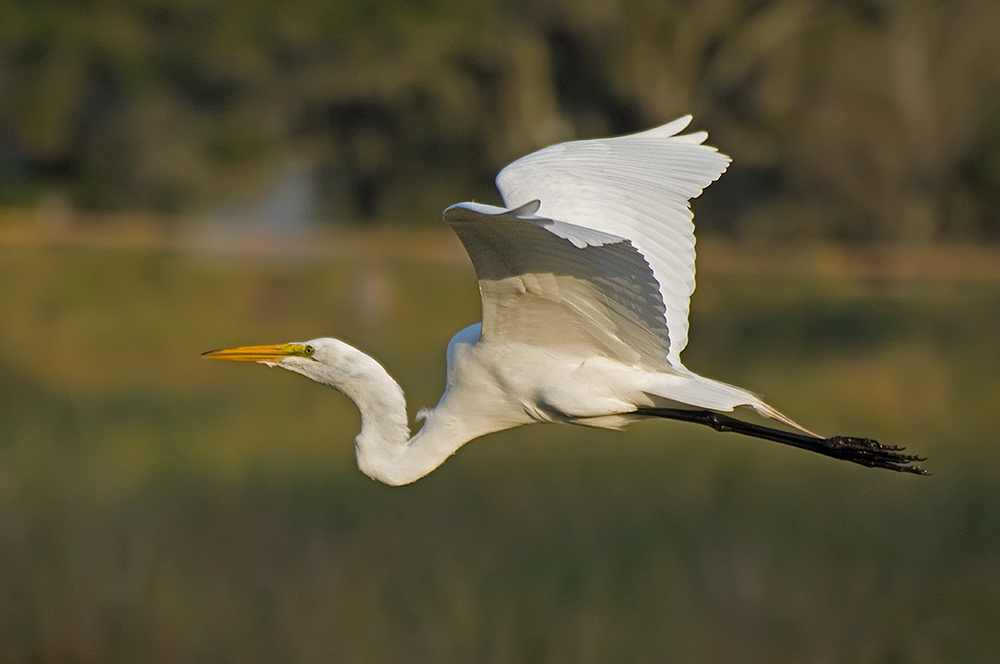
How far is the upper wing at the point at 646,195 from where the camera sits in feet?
16.0

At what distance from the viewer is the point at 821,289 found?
1712 cm

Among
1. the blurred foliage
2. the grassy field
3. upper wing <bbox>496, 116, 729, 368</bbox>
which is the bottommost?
the grassy field

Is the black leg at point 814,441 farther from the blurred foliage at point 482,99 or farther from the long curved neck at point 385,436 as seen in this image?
the blurred foliage at point 482,99

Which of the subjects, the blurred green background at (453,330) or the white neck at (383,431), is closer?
the white neck at (383,431)

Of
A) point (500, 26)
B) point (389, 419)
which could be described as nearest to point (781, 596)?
point (389, 419)

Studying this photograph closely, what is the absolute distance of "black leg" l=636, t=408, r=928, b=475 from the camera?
4844 millimetres

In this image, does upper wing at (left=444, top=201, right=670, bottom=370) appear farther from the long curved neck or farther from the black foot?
the black foot

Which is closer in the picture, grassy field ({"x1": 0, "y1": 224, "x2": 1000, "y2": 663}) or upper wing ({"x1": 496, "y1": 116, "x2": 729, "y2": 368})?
upper wing ({"x1": 496, "y1": 116, "x2": 729, "y2": 368})

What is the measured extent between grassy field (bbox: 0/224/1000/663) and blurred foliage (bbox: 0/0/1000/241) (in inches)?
162

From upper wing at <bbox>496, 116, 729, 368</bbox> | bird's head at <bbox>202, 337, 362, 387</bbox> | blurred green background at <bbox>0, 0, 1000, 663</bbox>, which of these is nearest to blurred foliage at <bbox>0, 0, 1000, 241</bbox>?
blurred green background at <bbox>0, 0, 1000, 663</bbox>

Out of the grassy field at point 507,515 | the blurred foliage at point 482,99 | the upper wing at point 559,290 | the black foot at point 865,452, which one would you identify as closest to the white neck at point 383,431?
the upper wing at point 559,290

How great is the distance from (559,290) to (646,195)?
2.39 feet

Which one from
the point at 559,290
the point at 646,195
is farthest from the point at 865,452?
the point at 559,290

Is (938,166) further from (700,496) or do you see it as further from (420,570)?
(420,570)
